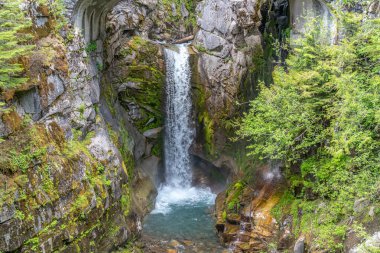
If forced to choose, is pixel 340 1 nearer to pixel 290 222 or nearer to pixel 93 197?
pixel 290 222

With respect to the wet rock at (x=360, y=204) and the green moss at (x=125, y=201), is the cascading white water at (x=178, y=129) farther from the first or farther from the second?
the wet rock at (x=360, y=204)

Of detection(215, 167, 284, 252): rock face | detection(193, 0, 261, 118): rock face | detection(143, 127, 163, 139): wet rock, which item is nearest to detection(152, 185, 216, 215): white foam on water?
detection(215, 167, 284, 252): rock face

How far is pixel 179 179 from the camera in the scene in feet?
64.4

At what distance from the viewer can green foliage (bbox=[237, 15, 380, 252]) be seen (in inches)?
357

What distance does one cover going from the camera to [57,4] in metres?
11.4

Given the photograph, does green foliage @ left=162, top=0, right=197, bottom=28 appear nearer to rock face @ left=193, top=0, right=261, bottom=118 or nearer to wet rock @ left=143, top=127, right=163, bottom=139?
rock face @ left=193, top=0, right=261, bottom=118

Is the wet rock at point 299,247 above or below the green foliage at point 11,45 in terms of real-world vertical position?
below

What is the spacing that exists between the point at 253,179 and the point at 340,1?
775cm

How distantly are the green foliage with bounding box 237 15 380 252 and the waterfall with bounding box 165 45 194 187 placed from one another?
22.6ft

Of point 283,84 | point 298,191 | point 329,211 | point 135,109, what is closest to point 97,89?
point 135,109

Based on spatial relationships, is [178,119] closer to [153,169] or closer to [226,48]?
[153,169]

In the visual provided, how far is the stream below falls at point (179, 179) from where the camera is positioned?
14.8 meters

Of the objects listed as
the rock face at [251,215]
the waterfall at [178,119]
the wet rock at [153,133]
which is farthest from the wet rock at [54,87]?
the waterfall at [178,119]

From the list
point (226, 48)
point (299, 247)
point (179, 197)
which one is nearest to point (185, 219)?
point (179, 197)
